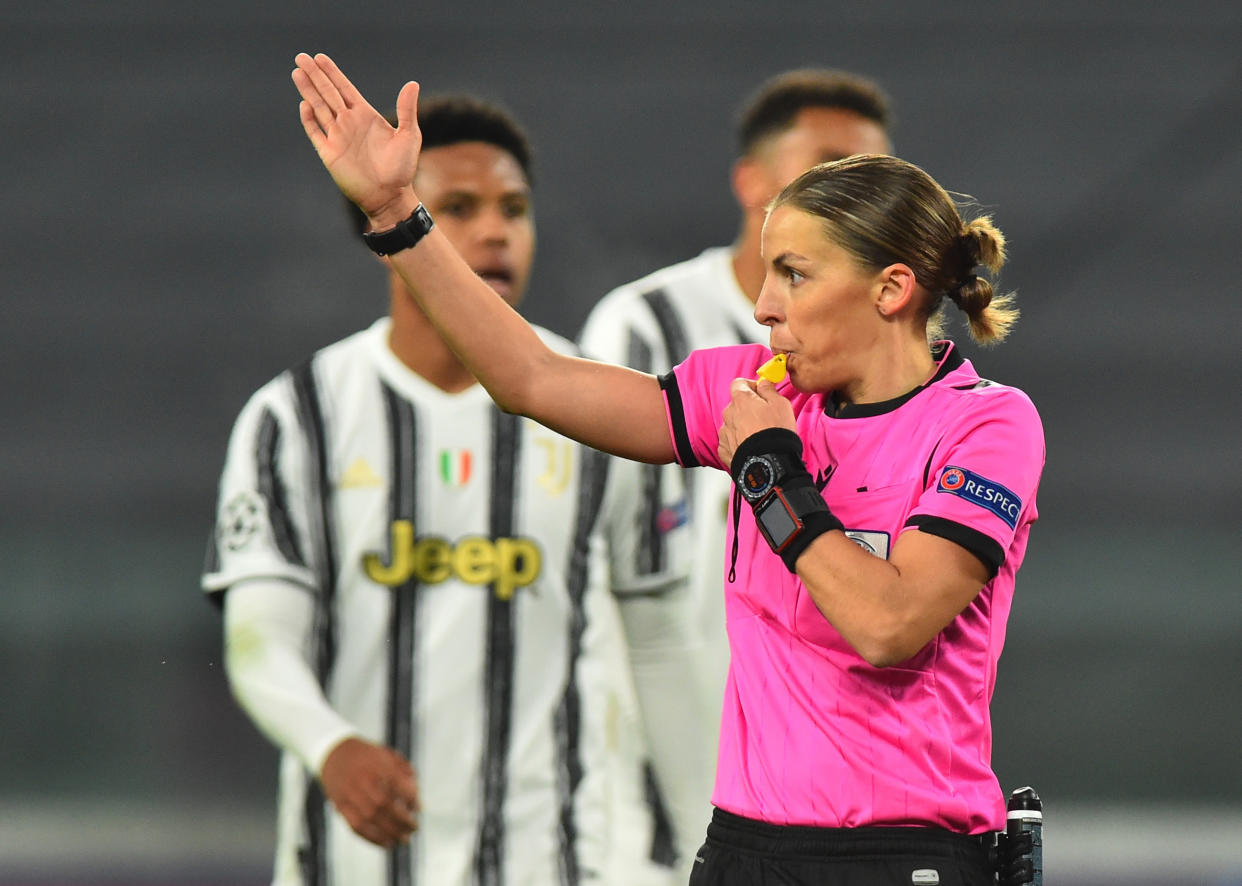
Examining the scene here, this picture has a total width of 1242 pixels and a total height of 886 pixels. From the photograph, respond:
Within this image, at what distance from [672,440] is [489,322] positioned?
0.24 meters

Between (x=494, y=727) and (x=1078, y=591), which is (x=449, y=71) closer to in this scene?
(x=1078, y=591)

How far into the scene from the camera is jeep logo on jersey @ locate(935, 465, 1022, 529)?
5.65 ft

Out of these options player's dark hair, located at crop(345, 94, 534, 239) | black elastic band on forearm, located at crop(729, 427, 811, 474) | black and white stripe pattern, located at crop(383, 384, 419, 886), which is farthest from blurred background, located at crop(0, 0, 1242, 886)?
black elastic band on forearm, located at crop(729, 427, 811, 474)

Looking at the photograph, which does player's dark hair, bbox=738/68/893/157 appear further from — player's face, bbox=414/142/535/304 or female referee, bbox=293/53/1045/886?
female referee, bbox=293/53/1045/886

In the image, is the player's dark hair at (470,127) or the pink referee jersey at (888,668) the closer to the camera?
the pink referee jersey at (888,668)

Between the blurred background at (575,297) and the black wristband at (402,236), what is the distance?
3806mm

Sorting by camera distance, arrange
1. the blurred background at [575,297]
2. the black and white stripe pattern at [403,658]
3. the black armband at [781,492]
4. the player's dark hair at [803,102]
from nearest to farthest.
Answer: the black armband at [781,492] → the black and white stripe pattern at [403,658] → the player's dark hair at [803,102] → the blurred background at [575,297]

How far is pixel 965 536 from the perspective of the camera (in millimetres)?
1701

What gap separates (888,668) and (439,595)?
140 centimetres

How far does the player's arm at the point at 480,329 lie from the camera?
1941mm

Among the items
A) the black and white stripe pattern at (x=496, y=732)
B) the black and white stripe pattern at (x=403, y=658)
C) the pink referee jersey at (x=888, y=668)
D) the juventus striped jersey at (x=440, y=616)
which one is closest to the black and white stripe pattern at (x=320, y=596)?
the juventus striped jersey at (x=440, y=616)

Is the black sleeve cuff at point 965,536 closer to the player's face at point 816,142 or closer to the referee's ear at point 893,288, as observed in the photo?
the referee's ear at point 893,288

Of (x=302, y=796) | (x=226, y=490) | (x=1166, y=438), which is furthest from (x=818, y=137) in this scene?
(x=1166, y=438)

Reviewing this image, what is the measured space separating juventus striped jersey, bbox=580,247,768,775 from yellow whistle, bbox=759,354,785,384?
1.65m
